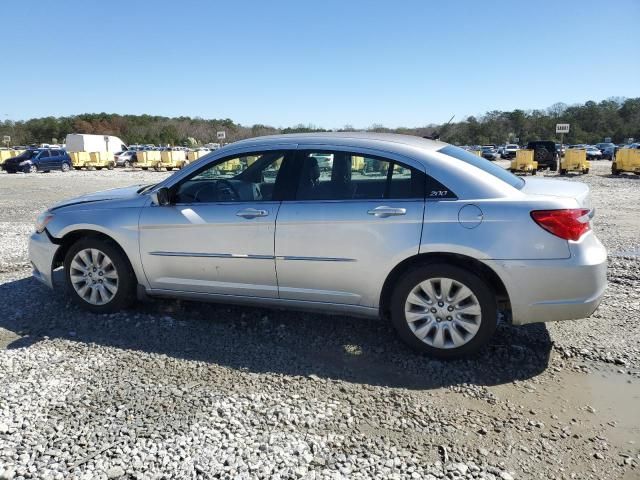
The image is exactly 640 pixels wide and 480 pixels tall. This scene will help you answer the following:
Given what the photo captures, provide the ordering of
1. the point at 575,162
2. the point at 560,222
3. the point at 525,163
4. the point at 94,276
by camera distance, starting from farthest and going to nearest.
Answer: the point at 525,163
the point at 575,162
the point at 94,276
the point at 560,222

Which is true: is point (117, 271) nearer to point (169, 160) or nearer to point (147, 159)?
point (169, 160)

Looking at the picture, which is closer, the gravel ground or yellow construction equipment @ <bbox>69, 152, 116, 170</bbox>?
the gravel ground

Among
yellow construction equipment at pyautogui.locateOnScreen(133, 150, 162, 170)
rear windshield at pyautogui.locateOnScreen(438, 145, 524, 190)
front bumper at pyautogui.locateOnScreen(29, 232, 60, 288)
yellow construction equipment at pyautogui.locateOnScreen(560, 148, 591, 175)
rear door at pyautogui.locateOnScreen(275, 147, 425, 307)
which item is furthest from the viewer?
yellow construction equipment at pyautogui.locateOnScreen(133, 150, 162, 170)

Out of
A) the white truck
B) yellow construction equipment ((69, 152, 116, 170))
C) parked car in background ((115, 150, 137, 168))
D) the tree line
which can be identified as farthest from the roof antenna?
the tree line

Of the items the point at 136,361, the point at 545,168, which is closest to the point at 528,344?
the point at 136,361

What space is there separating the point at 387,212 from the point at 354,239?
0.33m

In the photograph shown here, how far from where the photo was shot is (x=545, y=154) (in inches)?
1246

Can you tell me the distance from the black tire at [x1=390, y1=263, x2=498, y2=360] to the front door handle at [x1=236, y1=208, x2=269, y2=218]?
1235mm

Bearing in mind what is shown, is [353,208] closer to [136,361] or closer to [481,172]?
[481,172]

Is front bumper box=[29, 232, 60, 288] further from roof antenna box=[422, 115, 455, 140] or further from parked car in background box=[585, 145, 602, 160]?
parked car in background box=[585, 145, 602, 160]

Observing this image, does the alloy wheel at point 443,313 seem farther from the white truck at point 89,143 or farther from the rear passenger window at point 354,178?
the white truck at point 89,143

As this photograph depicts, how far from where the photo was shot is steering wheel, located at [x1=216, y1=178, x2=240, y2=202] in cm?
421

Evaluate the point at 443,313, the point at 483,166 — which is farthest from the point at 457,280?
the point at 483,166

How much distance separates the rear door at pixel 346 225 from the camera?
12.0 ft
